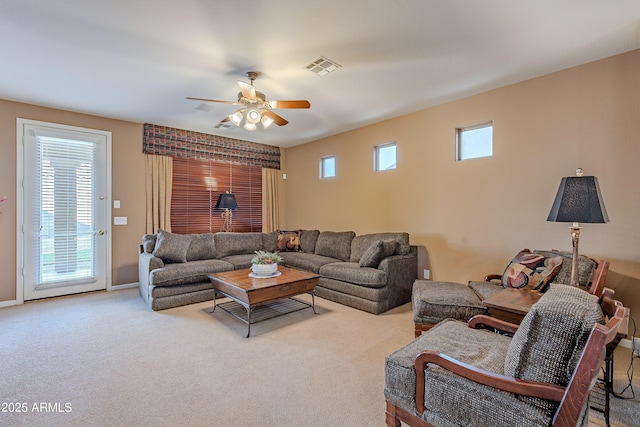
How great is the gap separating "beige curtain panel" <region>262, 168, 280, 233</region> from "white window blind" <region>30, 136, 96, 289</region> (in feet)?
9.86

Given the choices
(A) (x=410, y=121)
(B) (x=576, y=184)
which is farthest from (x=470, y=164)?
(B) (x=576, y=184)

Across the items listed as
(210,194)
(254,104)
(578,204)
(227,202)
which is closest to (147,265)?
(227,202)

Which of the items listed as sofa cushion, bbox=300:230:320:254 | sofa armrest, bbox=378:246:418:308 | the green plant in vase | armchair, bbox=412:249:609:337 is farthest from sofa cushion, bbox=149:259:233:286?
armchair, bbox=412:249:609:337

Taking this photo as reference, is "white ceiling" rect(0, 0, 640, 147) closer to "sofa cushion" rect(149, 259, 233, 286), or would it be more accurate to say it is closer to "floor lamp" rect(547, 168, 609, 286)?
"floor lamp" rect(547, 168, 609, 286)

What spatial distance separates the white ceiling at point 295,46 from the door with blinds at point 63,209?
664 millimetres

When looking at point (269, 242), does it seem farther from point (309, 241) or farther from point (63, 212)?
point (63, 212)

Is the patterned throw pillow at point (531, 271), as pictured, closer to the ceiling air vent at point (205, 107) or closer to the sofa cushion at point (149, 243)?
the ceiling air vent at point (205, 107)

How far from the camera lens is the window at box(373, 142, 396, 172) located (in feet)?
15.9

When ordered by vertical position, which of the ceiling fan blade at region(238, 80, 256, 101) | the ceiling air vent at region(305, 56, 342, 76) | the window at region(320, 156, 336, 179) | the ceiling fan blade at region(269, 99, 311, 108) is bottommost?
the window at region(320, 156, 336, 179)

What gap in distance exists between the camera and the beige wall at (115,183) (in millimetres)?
4000

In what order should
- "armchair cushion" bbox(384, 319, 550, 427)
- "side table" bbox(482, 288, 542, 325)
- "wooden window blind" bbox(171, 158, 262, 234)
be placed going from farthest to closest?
"wooden window blind" bbox(171, 158, 262, 234)
"side table" bbox(482, 288, 542, 325)
"armchair cushion" bbox(384, 319, 550, 427)

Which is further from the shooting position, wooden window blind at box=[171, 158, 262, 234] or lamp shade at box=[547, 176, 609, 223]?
wooden window blind at box=[171, 158, 262, 234]

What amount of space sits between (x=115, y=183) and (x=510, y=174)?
225 inches

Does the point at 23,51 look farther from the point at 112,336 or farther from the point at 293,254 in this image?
the point at 293,254
